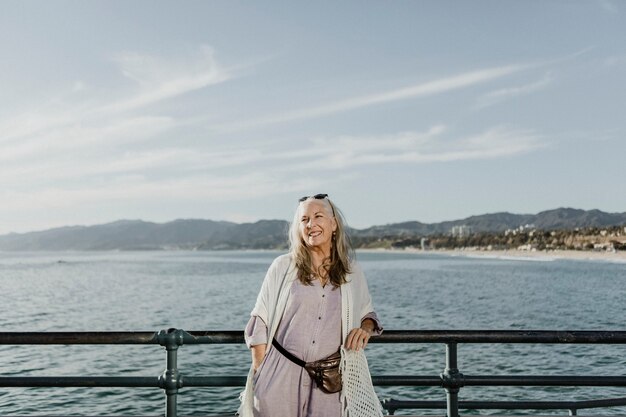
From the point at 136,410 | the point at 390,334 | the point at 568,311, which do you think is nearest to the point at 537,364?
the point at 136,410

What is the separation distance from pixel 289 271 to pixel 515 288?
6852 cm

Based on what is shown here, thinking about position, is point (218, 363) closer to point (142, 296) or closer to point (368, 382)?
point (368, 382)

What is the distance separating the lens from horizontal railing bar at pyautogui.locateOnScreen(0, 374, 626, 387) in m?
3.74

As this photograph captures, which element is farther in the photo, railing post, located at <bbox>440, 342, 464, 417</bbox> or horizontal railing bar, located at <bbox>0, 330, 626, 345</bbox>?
railing post, located at <bbox>440, 342, 464, 417</bbox>

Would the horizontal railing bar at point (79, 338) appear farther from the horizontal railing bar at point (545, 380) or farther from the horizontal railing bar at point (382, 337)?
the horizontal railing bar at point (545, 380)

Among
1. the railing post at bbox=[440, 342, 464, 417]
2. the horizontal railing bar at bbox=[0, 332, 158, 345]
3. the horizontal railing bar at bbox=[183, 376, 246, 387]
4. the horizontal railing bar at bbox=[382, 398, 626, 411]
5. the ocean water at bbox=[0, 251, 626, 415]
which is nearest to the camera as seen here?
the horizontal railing bar at bbox=[0, 332, 158, 345]

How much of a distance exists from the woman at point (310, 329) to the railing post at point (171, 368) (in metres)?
0.51

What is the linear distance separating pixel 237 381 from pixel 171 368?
1.29 feet

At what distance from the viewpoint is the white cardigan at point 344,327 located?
3.37 m

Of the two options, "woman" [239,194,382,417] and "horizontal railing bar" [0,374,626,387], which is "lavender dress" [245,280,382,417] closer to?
"woman" [239,194,382,417]

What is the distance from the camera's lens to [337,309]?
342 cm

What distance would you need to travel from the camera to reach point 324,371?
3336 mm

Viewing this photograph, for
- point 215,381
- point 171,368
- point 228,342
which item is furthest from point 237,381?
point 171,368

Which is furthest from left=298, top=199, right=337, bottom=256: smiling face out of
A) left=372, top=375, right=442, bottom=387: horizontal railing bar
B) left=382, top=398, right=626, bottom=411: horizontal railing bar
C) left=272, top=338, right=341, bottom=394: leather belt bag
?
left=382, top=398, right=626, bottom=411: horizontal railing bar
